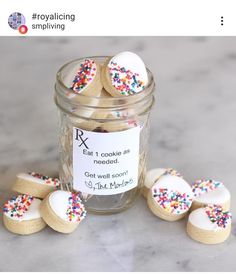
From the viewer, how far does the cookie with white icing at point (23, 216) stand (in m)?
1.44

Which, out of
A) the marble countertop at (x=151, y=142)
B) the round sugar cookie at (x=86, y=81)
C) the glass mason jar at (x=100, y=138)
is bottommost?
the marble countertop at (x=151, y=142)

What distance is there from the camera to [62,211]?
142cm

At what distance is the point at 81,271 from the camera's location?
138cm

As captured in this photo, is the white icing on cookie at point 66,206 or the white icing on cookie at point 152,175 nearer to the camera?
the white icing on cookie at point 66,206

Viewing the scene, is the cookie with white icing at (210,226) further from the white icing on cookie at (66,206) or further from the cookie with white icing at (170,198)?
the white icing on cookie at (66,206)

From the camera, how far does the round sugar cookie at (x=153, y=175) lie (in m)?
1.54

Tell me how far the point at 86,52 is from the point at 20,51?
0.53 ft

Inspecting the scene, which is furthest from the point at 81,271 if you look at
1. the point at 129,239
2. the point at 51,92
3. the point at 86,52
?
the point at 86,52

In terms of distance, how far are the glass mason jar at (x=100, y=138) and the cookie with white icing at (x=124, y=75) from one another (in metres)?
0.01

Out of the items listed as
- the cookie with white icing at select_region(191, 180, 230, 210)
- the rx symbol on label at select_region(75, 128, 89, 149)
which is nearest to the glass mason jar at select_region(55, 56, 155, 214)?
→ the rx symbol on label at select_region(75, 128, 89, 149)

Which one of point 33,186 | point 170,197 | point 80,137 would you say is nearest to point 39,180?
point 33,186

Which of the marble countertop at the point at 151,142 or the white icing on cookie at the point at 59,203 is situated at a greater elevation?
the white icing on cookie at the point at 59,203

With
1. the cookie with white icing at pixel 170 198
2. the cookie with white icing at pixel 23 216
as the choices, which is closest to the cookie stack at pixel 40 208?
the cookie with white icing at pixel 23 216

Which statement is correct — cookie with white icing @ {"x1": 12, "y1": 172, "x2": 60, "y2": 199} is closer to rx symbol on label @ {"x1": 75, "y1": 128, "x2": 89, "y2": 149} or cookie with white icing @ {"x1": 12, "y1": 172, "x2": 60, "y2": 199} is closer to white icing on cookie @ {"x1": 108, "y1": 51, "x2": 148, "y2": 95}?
rx symbol on label @ {"x1": 75, "y1": 128, "x2": 89, "y2": 149}
